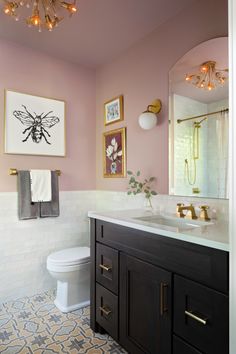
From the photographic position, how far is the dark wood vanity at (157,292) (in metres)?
1.06

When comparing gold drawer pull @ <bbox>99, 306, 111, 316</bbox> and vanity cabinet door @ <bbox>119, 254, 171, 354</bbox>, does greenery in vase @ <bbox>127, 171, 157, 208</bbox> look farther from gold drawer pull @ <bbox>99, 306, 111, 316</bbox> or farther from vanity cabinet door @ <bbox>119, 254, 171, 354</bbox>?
gold drawer pull @ <bbox>99, 306, 111, 316</bbox>

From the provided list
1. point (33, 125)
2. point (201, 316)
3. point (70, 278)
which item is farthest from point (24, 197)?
point (201, 316)

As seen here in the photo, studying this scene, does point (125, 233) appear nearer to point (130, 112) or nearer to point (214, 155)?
point (214, 155)

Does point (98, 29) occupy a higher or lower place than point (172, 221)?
higher

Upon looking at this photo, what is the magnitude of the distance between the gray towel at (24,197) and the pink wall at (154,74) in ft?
2.71

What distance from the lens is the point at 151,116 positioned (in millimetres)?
2078

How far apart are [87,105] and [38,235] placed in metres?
1.55

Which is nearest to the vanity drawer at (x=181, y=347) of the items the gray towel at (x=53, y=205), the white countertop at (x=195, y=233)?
the white countertop at (x=195, y=233)

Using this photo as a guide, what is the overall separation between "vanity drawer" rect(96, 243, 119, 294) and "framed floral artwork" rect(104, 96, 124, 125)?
1.36 meters

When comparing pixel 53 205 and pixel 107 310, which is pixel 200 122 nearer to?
pixel 107 310

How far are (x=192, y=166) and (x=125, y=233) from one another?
2.40 ft

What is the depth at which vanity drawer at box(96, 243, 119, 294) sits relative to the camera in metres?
1.65

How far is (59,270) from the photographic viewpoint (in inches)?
82.9

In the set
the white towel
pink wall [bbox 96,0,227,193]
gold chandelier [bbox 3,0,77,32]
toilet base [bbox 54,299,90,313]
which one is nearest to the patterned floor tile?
toilet base [bbox 54,299,90,313]
